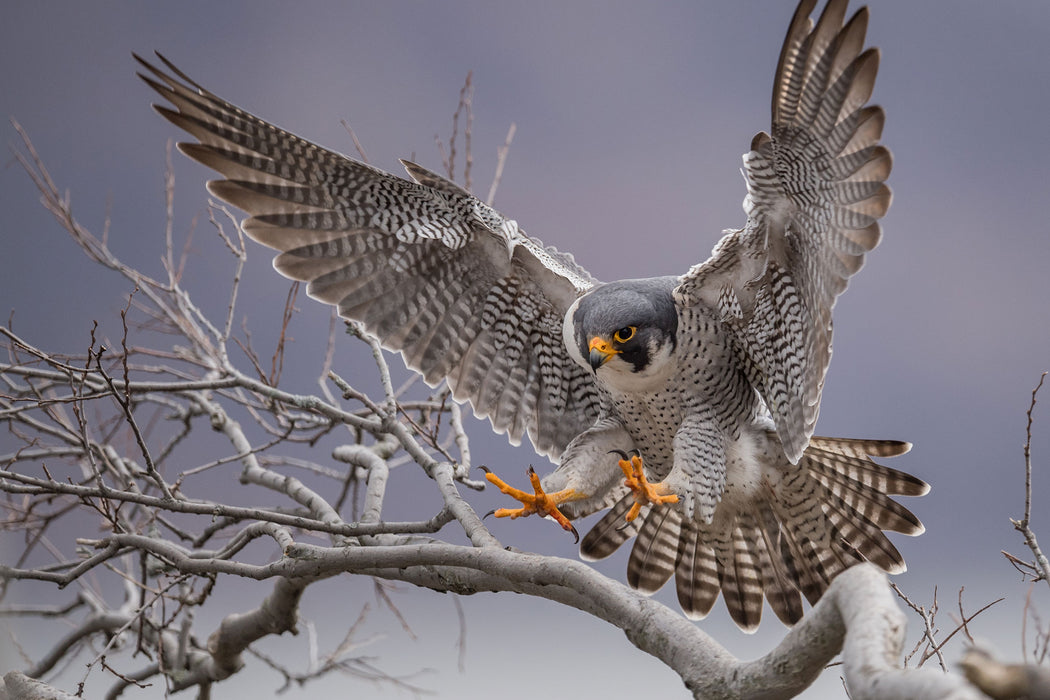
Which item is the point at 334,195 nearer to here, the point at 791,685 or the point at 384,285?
the point at 384,285

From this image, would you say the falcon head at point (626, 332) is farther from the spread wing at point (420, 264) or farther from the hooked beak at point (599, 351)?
the spread wing at point (420, 264)

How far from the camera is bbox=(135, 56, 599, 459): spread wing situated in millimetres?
2881

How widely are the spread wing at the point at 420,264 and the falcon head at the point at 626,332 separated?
31cm

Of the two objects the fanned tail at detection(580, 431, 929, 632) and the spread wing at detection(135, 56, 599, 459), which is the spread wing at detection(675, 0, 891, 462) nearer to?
the fanned tail at detection(580, 431, 929, 632)

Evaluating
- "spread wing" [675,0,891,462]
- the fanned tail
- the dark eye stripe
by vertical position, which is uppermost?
"spread wing" [675,0,891,462]

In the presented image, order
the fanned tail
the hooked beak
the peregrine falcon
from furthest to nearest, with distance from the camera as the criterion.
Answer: the fanned tail < the hooked beak < the peregrine falcon

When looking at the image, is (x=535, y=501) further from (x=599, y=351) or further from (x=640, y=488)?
(x=599, y=351)

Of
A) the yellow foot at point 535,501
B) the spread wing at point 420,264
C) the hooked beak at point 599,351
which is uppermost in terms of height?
the spread wing at point 420,264

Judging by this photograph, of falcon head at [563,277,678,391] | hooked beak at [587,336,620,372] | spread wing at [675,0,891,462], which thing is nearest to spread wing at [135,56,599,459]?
falcon head at [563,277,678,391]

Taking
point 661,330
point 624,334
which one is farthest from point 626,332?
point 661,330

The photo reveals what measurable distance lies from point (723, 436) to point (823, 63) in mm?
1173

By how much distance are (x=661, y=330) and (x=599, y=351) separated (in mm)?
216

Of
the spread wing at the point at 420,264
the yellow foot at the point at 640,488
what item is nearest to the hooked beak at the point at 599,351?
the yellow foot at the point at 640,488

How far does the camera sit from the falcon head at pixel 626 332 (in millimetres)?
2588
